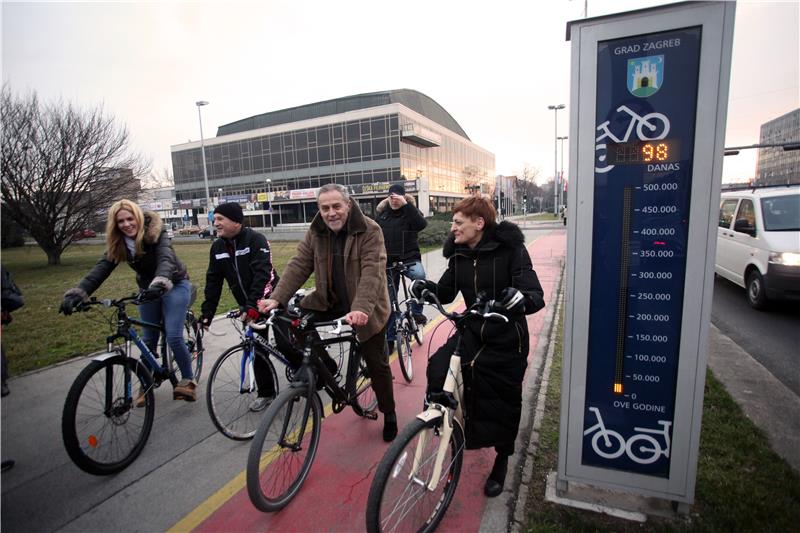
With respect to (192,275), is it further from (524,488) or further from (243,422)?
(524,488)

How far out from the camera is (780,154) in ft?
61.4

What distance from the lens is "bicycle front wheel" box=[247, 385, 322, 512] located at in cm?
234

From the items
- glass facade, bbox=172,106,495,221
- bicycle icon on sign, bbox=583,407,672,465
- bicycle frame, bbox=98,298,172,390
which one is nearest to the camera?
bicycle icon on sign, bbox=583,407,672,465

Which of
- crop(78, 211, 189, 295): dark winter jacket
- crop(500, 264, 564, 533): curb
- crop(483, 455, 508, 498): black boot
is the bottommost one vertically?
crop(500, 264, 564, 533): curb

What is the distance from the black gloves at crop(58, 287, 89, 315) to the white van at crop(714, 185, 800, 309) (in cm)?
796

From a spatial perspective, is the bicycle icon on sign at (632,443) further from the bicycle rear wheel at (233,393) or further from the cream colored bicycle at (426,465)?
the bicycle rear wheel at (233,393)

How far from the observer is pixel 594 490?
259 cm

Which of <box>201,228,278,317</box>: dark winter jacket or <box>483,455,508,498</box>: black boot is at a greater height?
<box>201,228,278,317</box>: dark winter jacket

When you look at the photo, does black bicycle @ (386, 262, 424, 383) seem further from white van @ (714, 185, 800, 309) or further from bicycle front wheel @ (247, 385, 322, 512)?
white van @ (714, 185, 800, 309)

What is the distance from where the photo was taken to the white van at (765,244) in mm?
6352

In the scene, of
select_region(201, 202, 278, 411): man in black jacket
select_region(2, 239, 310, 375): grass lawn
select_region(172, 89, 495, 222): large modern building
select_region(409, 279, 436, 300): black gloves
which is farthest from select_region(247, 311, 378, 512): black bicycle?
select_region(172, 89, 495, 222): large modern building

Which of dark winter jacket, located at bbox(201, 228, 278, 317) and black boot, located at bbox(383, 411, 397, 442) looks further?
dark winter jacket, located at bbox(201, 228, 278, 317)

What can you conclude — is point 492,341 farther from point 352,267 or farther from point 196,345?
point 196,345

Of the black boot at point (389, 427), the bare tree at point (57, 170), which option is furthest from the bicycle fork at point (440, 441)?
the bare tree at point (57, 170)
